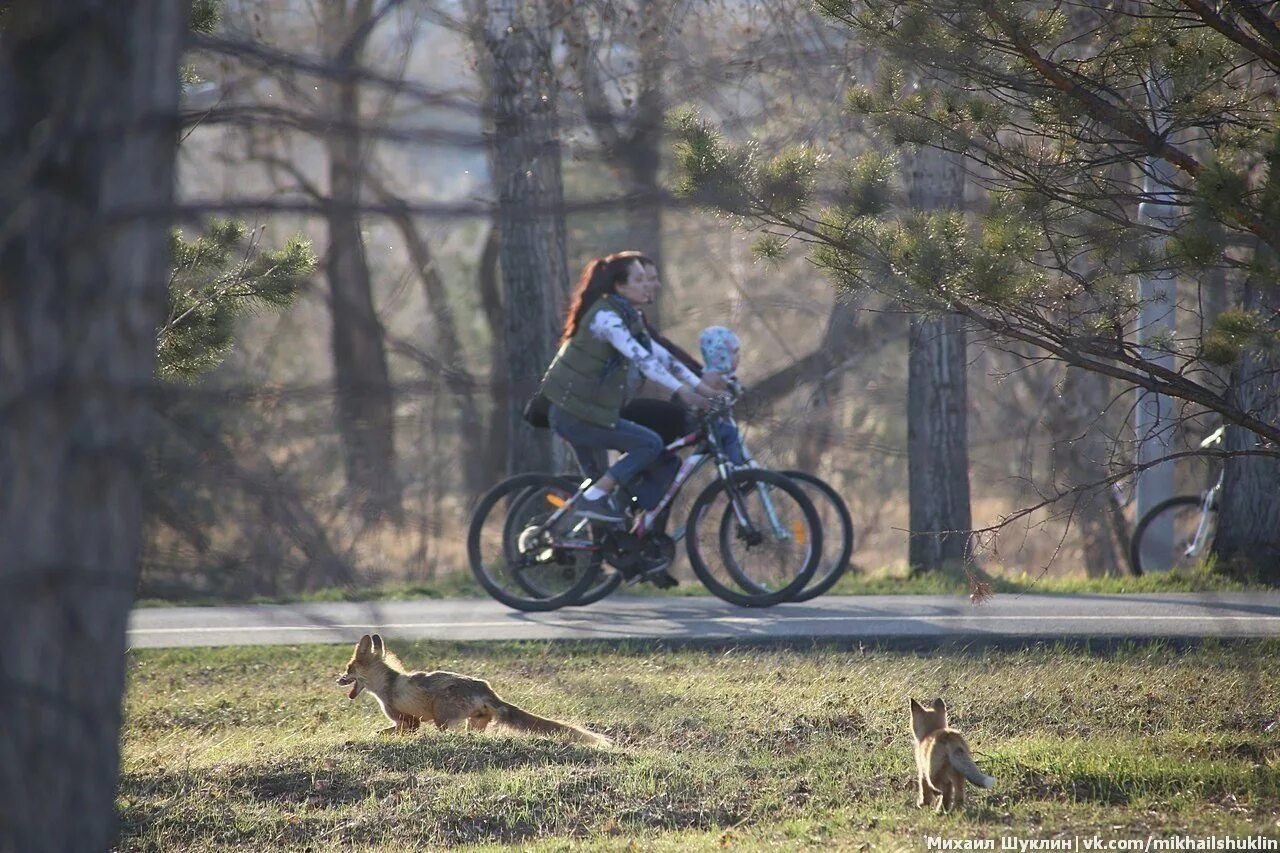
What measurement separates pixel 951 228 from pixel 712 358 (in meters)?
3.88

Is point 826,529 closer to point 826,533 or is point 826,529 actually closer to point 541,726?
point 826,533

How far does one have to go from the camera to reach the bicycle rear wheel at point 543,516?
10.3 m

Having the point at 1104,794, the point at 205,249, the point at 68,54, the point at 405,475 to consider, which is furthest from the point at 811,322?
the point at 68,54

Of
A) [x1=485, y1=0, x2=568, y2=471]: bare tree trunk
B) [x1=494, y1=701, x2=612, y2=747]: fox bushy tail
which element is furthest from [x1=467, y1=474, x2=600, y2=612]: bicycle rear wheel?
[x1=494, y1=701, x2=612, y2=747]: fox bushy tail

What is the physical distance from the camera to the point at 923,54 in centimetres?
601

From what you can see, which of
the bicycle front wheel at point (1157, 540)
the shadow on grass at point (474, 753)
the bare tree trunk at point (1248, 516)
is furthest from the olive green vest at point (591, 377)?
the bicycle front wheel at point (1157, 540)

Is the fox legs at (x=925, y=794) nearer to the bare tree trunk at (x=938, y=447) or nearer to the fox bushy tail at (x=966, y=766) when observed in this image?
the fox bushy tail at (x=966, y=766)

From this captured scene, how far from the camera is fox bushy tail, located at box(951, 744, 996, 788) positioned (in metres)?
4.93

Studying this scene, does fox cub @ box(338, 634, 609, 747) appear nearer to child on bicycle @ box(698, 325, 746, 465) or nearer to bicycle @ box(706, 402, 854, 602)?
bicycle @ box(706, 402, 854, 602)

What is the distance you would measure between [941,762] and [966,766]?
0.33 ft

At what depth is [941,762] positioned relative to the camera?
16.6 feet

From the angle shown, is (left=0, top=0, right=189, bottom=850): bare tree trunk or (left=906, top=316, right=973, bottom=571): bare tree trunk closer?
(left=0, top=0, right=189, bottom=850): bare tree trunk

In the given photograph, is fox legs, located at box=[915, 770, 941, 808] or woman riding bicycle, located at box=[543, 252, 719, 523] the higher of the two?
woman riding bicycle, located at box=[543, 252, 719, 523]

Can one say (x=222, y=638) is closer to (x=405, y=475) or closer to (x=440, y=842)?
(x=440, y=842)
